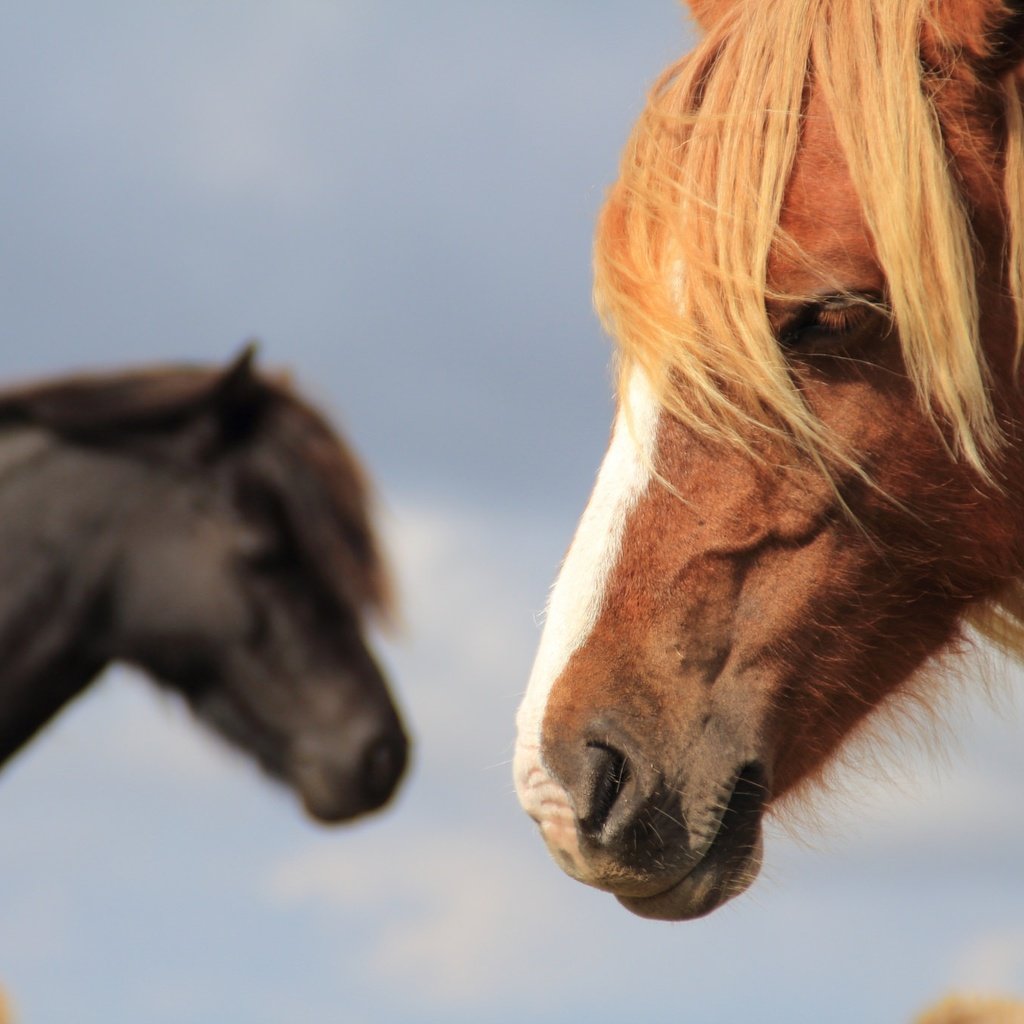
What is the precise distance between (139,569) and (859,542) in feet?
4.76

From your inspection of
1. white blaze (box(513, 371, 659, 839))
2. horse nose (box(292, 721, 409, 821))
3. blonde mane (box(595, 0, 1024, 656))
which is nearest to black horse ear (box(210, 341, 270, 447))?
horse nose (box(292, 721, 409, 821))

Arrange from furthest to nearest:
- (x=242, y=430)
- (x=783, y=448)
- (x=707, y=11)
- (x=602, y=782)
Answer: (x=242, y=430)
(x=707, y=11)
(x=783, y=448)
(x=602, y=782)

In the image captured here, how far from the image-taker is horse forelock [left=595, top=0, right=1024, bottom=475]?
1.75 meters

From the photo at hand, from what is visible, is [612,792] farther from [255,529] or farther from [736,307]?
[255,529]

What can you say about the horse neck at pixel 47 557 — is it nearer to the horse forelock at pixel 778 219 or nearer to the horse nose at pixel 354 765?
the horse nose at pixel 354 765

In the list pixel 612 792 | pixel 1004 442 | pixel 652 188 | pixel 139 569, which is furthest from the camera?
pixel 139 569

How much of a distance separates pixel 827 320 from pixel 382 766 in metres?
1.42

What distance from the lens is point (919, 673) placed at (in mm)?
2127

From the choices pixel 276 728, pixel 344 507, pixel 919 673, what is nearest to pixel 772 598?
pixel 919 673

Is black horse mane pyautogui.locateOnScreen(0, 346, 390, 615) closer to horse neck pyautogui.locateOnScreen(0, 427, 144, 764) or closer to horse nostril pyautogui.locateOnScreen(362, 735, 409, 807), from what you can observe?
horse neck pyautogui.locateOnScreen(0, 427, 144, 764)

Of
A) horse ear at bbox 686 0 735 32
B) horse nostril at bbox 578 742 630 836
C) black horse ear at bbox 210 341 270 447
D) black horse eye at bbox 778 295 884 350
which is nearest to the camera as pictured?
horse nostril at bbox 578 742 630 836

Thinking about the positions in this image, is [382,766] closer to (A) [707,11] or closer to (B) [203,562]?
(B) [203,562]

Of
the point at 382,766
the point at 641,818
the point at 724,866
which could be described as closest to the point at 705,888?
the point at 724,866

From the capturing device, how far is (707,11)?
2.51m
